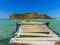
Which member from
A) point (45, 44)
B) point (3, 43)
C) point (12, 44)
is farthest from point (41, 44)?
point (3, 43)

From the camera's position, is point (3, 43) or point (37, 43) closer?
point (37, 43)

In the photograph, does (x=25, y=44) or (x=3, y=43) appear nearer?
(x=25, y=44)

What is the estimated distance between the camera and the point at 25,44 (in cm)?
449

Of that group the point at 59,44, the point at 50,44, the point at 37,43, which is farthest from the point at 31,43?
the point at 59,44

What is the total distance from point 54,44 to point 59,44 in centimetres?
27

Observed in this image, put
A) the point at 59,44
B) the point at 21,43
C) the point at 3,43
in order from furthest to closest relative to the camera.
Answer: the point at 3,43
the point at 21,43
the point at 59,44

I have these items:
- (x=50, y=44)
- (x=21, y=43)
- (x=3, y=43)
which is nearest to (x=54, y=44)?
(x=50, y=44)

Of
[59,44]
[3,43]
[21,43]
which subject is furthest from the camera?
[3,43]

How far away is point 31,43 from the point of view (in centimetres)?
462

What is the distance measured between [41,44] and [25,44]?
382mm

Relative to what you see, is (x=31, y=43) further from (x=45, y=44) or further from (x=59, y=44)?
(x=59, y=44)

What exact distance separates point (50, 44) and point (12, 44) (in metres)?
0.89

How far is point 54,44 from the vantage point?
4.46 metres

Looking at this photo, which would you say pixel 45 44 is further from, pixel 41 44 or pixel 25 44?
pixel 25 44
